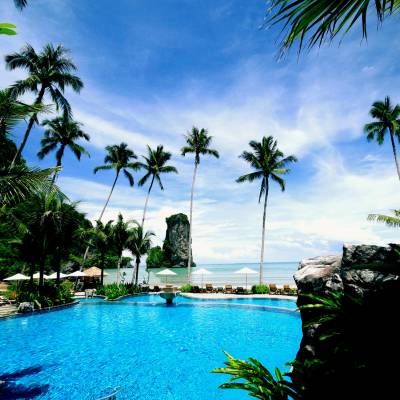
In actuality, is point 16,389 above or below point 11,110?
below

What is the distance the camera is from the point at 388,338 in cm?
278

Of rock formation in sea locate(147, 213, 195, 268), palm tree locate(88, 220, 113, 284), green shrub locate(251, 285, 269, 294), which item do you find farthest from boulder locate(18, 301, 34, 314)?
rock formation in sea locate(147, 213, 195, 268)

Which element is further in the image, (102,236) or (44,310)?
(102,236)

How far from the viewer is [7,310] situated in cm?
1802

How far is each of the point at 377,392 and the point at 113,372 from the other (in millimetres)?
8363

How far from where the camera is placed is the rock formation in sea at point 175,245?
329 ft

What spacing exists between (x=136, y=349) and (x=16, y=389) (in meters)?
4.60

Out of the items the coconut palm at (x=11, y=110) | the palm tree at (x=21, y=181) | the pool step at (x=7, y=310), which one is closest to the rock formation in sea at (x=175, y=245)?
the pool step at (x=7, y=310)

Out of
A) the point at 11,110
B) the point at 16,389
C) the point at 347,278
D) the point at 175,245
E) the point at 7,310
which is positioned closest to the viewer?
the point at 11,110

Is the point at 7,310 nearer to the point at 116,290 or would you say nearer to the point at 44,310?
the point at 44,310

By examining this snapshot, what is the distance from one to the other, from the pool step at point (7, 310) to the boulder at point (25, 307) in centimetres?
43

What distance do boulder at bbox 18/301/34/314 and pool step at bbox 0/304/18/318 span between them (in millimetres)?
432

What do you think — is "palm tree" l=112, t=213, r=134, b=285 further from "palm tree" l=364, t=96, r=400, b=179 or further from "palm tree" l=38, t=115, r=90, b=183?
"palm tree" l=364, t=96, r=400, b=179

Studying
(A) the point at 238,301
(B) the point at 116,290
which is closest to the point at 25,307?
(B) the point at 116,290
